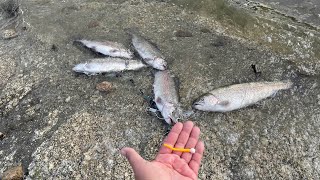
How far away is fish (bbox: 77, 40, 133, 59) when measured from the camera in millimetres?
6539

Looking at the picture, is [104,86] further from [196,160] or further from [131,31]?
[196,160]

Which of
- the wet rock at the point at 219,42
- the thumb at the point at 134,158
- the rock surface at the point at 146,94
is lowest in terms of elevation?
the rock surface at the point at 146,94

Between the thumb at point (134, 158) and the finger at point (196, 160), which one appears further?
the finger at point (196, 160)

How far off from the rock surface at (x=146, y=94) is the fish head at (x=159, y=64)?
0.17 m

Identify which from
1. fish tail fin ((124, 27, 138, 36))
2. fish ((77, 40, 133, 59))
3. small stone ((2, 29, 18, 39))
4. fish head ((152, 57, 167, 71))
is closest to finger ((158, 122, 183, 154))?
fish head ((152, 57, 167, 71))

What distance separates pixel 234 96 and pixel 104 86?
187cm

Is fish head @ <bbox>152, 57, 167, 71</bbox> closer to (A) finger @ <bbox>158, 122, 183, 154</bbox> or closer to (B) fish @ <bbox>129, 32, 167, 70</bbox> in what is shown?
(B) fish @ <bbox>129, 32, 167, 70</bbox>

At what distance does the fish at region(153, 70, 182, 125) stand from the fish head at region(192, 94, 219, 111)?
26cm

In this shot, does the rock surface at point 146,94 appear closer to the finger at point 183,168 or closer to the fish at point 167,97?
the fish at point 167,97

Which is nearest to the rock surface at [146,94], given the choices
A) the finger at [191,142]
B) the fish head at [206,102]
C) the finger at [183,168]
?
the fish head at [206,102]

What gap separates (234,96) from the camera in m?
5.54

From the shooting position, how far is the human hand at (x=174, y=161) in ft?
11.5

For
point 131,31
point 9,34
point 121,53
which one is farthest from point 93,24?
point 9,34

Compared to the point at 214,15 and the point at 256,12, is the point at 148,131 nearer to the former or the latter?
the point at 214,15
